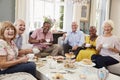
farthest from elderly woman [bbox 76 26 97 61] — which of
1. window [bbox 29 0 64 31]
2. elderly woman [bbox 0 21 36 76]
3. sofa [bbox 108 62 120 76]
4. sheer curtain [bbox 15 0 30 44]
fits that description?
elderly woman [bbox 0 21 36 76]

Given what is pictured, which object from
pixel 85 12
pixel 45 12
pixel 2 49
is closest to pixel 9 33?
pixel 2 49

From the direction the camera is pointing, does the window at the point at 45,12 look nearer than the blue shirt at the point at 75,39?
No

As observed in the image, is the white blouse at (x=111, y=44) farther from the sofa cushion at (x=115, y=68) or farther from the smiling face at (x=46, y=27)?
the smiling face at (x=46, y=27)

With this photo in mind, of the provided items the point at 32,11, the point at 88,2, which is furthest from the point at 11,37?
the point at 88,2

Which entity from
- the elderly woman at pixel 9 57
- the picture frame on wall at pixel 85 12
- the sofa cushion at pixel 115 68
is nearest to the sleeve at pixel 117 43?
the sofa cushion at pixel 115 68

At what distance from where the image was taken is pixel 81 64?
9.09 ft

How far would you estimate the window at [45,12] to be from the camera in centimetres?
539

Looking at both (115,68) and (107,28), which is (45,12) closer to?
(107,28)

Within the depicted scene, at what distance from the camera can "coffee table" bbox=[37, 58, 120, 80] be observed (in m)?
2.45

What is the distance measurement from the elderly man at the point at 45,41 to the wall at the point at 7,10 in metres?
0.77

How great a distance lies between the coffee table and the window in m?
2.71

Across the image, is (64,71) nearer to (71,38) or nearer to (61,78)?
(61,78)

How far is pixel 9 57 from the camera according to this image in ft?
7.56

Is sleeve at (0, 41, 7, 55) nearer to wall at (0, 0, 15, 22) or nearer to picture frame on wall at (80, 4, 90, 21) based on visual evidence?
wall at (0, 0, 15, 22)
